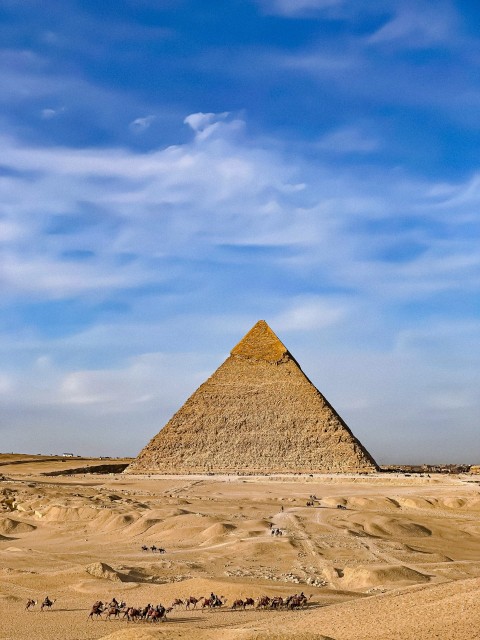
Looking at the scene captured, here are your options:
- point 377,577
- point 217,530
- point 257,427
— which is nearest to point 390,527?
point 217,530

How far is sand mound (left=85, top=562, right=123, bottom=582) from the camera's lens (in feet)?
37.2

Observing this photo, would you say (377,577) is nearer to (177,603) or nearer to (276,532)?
(177,603)

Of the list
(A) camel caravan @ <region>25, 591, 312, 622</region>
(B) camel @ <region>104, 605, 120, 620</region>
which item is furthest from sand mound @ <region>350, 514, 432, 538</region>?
(B) camel @ <region>104, 605, 120, 620</region>

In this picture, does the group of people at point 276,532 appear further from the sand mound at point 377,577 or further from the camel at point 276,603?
the camel at point 276,603

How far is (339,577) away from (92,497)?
56.2 feet

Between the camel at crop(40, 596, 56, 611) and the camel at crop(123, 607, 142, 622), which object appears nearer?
the camel at crop(123, 607, 142, 622)

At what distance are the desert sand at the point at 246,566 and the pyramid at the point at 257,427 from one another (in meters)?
39.7

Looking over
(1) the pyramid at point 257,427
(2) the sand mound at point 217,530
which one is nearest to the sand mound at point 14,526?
(2) the sand mound at point 217,530

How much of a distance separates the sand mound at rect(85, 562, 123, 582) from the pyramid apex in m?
65.5

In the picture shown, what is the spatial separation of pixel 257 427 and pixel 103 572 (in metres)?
61.1

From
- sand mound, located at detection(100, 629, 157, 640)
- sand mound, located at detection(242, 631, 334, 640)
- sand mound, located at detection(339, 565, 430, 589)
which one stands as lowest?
sand mound, located at detection(339, 565, 430, 589)

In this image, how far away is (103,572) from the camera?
1147 cm

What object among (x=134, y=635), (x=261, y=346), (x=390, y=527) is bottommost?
(x=390, y=527)

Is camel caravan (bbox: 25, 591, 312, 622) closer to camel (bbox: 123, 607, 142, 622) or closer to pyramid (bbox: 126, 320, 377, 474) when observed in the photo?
camel (bbox: 123, 607, 142, 622)
